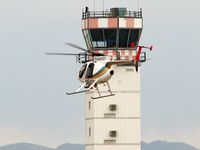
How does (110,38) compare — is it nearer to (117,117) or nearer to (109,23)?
(109,23)

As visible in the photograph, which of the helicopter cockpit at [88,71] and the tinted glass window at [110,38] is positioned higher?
the tinted glass window at [110,38]

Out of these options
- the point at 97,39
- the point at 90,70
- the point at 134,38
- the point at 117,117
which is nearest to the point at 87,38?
the point at 97,39

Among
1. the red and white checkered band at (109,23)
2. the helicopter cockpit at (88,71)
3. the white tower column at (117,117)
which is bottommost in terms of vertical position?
the white tower column at (117,117)

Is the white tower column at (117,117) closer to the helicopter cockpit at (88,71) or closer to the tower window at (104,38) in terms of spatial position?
the tower window at (104,38)

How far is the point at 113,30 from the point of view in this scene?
436 ft

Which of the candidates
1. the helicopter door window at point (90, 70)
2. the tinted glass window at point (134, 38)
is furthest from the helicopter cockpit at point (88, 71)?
the tinted glass window at point (134, 38)

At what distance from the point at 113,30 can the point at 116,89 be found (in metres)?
6.18

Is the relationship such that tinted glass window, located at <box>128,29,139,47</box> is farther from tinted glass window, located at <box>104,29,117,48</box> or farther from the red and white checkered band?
tinted glass window, located at <box>104,29,117,48</box>

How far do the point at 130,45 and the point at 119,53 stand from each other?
6.90 ft

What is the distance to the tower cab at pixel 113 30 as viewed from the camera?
435 ft

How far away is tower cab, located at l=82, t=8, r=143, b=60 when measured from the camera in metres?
133

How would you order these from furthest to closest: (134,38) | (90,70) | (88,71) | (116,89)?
(134,38), (116,89), (88,71), (90,70)

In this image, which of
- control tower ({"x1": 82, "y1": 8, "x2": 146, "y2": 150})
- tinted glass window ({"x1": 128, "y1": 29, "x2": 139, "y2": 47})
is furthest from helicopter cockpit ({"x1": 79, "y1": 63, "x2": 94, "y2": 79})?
tinted glass window ({"x1": 128, "y1": 29, "x2": 139, "y2": 47})

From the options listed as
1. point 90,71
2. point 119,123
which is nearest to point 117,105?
point 119,123
